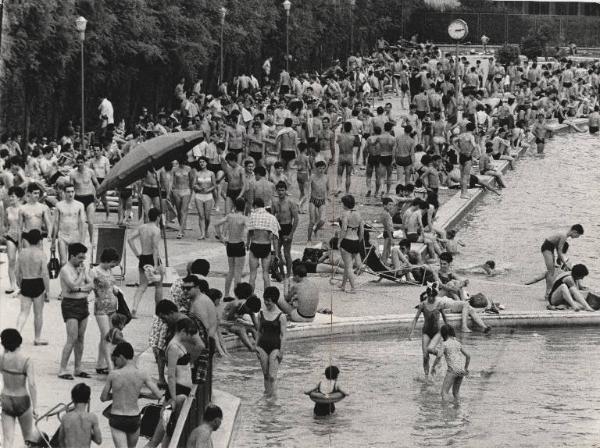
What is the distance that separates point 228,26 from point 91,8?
12794 mm

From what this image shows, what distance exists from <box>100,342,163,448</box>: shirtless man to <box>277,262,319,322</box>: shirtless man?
6.21 meters

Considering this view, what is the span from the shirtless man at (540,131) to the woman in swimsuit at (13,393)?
36107 millimetres

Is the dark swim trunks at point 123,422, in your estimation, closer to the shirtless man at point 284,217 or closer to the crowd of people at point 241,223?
the crowd of people at point 241,223

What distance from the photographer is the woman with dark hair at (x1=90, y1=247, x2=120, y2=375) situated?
1777 centimetres

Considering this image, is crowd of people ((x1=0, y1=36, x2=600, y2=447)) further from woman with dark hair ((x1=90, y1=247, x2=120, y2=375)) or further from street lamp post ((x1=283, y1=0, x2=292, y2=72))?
street lamp post ((x1=283, y1=0, x2=292, y2=72))

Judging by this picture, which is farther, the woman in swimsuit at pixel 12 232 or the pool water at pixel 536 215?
the pool water at pixel 536 215

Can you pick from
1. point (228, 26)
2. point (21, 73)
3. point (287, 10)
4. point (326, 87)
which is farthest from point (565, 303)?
point (287, 10)

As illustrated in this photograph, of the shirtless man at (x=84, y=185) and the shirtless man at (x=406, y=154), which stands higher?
the shirtless man at (x=406, y=154)

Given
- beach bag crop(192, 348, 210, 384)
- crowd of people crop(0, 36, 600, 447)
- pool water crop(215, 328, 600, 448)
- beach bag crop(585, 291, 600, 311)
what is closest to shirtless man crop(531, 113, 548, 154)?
crowd of people crop(0, 36, 600, 447)

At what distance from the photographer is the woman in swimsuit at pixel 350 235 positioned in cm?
2397

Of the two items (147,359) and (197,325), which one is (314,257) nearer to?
(147,359)

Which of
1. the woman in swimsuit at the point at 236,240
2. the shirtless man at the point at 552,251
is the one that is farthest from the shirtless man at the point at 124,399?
the shirtless man at the point at 552,251

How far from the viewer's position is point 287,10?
188 feet

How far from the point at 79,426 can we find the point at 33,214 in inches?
332
